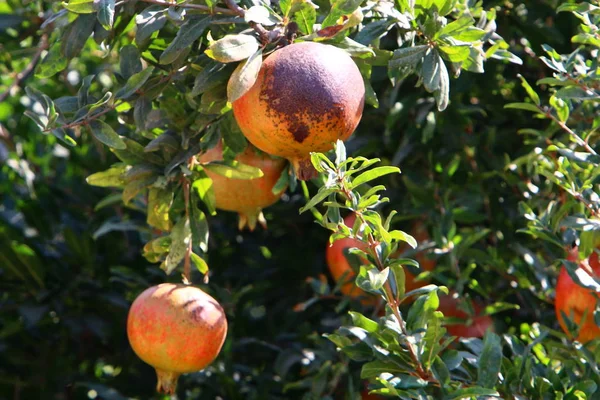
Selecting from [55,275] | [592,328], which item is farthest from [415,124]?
[55,275]

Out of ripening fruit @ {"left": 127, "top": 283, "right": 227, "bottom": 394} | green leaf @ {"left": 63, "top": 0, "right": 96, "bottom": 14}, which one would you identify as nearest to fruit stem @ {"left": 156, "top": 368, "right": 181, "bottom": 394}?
ripening fruit @ {"left": 127, "top": 283, "right": 227, "bottom": 394}

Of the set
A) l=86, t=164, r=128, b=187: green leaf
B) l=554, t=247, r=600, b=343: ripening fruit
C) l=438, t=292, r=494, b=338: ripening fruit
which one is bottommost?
l=438, t=292, r=494, b=338: ripening fruit

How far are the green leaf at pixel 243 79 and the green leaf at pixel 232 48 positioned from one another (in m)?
0.01

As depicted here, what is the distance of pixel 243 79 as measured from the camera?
1185 mm

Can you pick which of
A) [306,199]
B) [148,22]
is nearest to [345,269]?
[306,199]

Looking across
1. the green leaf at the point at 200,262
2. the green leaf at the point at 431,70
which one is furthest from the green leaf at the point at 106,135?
the green leaf at the point at 431,70

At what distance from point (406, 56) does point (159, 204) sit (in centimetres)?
51

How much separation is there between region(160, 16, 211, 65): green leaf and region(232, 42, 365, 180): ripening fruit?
0.16 metres

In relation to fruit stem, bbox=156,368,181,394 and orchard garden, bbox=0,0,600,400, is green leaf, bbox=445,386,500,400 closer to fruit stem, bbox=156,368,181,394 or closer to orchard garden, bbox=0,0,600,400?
orchard garden, bbox=0,0,600,400

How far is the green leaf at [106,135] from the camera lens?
4.58ft

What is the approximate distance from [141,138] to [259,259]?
84 centimetres

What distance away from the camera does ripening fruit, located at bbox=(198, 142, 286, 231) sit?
1.66 m

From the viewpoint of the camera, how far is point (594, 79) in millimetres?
1533

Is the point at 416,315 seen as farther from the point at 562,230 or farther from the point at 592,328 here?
the point at 562,230
